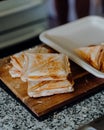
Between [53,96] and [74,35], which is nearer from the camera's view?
[53,96]

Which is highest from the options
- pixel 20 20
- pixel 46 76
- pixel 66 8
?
pixel 46 76

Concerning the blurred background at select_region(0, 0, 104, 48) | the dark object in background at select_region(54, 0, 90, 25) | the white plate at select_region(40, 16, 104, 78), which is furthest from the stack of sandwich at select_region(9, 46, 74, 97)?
the dark object in background at select_region(54, 0, 90, 25)

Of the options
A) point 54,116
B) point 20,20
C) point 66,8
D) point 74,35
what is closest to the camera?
point 54,116

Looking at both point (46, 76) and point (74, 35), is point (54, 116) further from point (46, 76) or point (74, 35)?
point (74, 35)

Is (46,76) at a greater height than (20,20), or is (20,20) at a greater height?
(46,76)

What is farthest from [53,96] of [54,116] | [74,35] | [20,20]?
[20,20]

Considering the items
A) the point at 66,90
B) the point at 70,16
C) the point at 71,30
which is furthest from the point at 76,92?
the point at 70,16

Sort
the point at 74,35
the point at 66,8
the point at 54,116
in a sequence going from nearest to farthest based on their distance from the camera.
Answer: the point at 54,116 → the point at 74,35 → the point at 66,8
